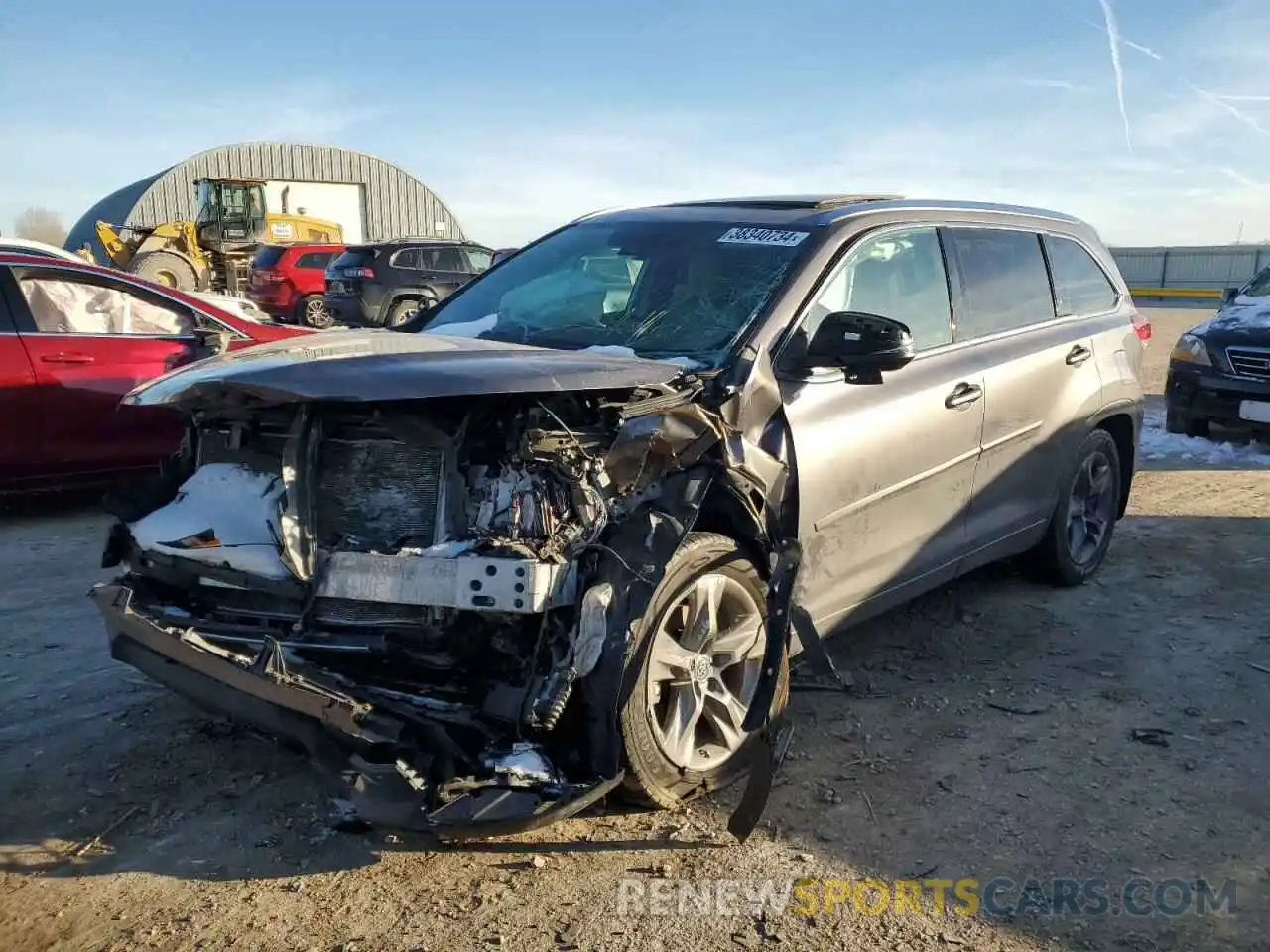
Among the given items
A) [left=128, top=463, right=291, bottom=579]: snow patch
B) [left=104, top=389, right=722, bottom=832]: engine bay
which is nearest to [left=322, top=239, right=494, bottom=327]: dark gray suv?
[left=128, top=463, right=291, bottom=579]: snow patch

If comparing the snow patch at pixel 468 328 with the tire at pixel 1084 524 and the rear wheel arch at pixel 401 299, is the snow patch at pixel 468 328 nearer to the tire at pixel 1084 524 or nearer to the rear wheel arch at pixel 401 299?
the tire at pixel 1084 524

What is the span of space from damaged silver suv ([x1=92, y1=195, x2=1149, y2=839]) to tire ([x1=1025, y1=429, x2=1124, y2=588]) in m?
1.28

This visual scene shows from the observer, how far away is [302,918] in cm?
266

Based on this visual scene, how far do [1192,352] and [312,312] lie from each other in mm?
15939

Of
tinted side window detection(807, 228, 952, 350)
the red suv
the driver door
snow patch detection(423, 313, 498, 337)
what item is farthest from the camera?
the red suv

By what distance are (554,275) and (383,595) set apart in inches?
75.7

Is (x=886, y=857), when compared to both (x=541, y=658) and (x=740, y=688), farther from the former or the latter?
(x=541, y=658)

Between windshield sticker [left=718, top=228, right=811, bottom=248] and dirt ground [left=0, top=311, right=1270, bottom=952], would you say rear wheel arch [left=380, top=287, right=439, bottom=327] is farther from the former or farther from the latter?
windshield sticker [left=718, top=228, right=811, bottom=248]

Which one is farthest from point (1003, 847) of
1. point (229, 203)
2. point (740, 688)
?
point (229, 203)

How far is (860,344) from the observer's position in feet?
10.9

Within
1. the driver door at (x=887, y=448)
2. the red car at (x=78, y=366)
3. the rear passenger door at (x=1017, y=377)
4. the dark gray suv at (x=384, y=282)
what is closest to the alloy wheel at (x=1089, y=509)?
the rear passenger door at (x=1017, y=377)

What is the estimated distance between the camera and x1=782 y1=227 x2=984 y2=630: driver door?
3488 millimetres

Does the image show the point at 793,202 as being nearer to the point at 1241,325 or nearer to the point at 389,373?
the point at 389,373

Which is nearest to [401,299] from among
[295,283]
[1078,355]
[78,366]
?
[295,283]
